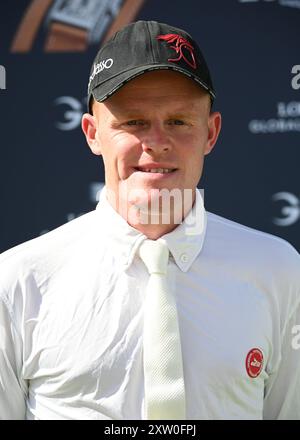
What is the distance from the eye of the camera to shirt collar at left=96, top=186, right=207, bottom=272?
2146 millimetres

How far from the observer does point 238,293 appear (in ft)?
7.11

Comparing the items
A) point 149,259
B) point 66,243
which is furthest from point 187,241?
point 66,243

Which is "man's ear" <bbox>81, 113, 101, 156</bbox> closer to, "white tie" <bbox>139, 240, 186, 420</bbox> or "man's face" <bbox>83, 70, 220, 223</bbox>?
"man's face" <bbox>83, 70, 220, 223</bbox>

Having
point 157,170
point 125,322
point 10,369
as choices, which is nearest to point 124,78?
point 157,170

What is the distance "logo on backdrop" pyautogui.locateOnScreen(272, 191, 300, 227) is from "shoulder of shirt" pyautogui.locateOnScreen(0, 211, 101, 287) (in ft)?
6.28

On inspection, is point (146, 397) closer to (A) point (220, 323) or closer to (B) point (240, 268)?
(A) point (220, 323)

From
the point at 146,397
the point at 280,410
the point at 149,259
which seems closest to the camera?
the point at 146,397

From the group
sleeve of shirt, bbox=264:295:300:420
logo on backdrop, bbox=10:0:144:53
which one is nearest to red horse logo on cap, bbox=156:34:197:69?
sleeve of shirt, bbox=264:295:300:420

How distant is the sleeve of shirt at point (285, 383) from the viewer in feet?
7.38

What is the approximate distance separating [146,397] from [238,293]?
357mm

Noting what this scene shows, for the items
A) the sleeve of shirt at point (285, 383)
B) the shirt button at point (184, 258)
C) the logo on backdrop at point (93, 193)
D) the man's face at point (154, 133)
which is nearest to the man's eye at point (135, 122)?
the man's face at point (154, 133)

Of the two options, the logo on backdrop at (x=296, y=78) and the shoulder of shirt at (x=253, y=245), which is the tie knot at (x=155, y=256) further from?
the logo on backdrop at (x=296, y=78)

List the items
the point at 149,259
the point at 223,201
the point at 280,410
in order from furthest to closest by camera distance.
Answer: the point at 223,201
the point at 280,410
the point at 149,259

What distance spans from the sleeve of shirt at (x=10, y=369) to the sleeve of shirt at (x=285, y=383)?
→ 2.03 feet
